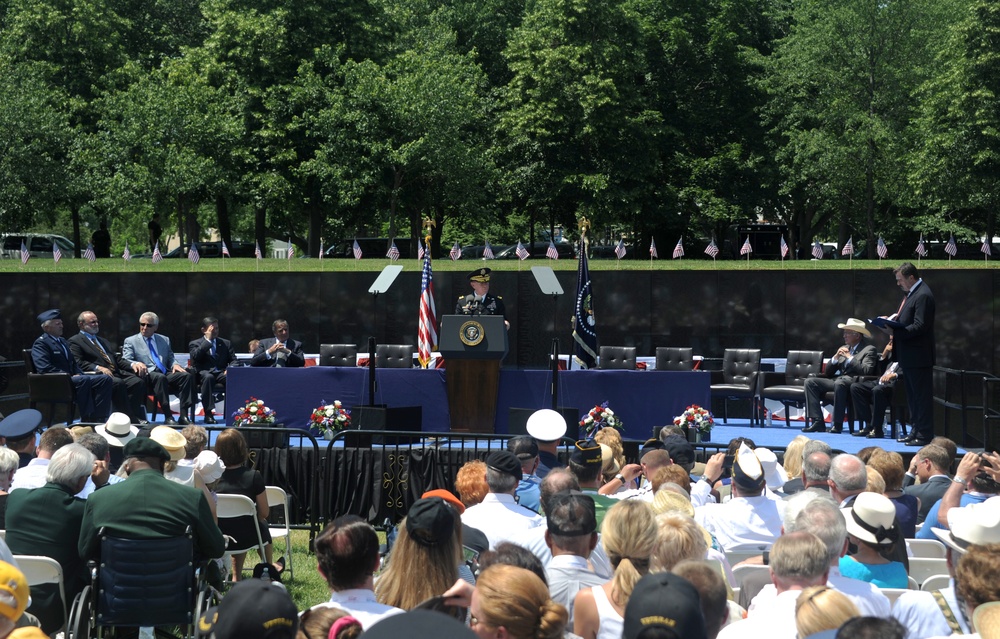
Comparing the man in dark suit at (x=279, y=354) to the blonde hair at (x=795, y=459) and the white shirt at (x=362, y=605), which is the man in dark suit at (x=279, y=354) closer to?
the blonde hair at (x=795, y=459)

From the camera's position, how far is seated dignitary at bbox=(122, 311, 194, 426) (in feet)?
50.2

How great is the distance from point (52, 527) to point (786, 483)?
4.63m

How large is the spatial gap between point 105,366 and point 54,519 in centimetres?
900

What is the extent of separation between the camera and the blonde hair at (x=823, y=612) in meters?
3.75

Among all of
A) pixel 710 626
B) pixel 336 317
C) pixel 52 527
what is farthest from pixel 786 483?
pixel 336 317

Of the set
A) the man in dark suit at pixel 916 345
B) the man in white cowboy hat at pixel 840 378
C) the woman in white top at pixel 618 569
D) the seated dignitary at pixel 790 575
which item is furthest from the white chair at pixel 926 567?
the man in white cowboy hat at pixel 840 378

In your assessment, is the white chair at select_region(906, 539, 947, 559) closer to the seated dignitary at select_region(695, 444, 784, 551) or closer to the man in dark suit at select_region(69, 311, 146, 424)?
the seated dignitary at select_region(695, 444, 784, 551)

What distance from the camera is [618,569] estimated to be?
4.56m

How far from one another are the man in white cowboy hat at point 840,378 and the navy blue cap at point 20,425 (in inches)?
405

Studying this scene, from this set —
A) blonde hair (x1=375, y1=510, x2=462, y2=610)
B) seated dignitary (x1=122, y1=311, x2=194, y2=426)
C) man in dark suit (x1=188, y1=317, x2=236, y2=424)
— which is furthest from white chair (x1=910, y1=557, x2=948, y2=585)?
seated dignitary (x1=122, y1=311, x2=194, y2=426)

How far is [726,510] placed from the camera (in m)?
6.82

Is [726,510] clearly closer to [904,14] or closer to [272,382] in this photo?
[272,382]

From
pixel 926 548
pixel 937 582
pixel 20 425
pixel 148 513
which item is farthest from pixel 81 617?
pixel 926 548

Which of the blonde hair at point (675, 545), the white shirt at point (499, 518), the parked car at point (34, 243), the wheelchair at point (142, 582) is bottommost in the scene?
the wheelchair at point (142, 582)
